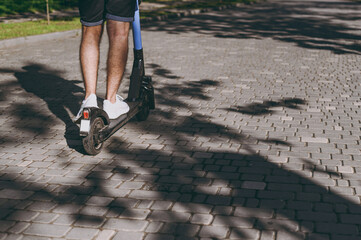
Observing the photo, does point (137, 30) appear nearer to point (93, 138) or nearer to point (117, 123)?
point (117, 123)

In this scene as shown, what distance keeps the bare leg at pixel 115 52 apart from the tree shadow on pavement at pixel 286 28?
6.65m

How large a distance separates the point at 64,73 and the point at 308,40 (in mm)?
6275

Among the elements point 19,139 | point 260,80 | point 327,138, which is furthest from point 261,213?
point 260,80

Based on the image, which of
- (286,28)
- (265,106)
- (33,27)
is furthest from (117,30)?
(286,28)

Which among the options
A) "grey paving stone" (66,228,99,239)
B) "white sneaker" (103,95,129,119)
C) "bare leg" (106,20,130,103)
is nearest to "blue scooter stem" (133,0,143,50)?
"bare leg" (106,20,130,103)

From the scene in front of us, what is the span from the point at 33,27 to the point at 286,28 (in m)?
6.77

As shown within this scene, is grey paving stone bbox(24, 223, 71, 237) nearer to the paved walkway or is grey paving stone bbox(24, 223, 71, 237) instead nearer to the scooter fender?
the paved walkway

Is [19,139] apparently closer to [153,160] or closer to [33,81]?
A: [153,160]

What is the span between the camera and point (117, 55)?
173 inches

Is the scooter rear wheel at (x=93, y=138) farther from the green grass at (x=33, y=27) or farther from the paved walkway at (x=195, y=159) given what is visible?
the green grass at (x=33, y=27)

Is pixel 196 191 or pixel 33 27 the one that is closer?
pixel 196 191

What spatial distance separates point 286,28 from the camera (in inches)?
564

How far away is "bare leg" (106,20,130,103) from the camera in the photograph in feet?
14.0

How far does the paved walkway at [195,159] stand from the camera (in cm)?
304
